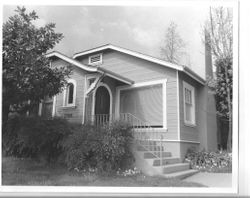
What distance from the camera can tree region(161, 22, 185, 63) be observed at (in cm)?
467

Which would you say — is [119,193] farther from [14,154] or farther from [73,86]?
[73,86]

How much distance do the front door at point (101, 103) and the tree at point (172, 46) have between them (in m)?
1.63

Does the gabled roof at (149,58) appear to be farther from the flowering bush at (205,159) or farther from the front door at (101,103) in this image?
the flowering bush at (205,159)

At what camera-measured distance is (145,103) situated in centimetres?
552

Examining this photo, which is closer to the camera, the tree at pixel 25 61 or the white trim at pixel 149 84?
the tree at pixel 25 61

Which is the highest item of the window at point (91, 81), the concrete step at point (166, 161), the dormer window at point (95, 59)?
the dormer window at point (95, 59)

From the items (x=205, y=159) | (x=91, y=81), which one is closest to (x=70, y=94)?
(x=91, y=81)

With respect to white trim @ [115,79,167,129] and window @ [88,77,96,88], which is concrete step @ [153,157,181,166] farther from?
window @ [88,77,96,88]

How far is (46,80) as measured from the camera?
14.9 feet

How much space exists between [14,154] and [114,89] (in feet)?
8.47

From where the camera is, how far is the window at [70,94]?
5555mm

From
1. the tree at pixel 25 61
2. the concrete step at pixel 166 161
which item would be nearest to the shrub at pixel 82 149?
the tree at pixel 25 61
